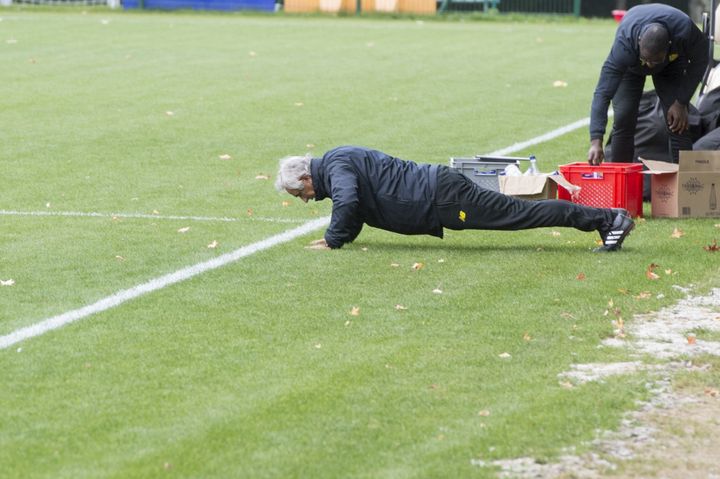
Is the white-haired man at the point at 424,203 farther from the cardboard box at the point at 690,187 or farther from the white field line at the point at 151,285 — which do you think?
the cardboard box at the point at 690,187

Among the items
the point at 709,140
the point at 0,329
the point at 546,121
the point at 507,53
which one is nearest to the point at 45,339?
the point at 0,329

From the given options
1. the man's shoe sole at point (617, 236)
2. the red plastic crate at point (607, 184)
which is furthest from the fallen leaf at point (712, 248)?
the red plastic crate at point (607, 184)

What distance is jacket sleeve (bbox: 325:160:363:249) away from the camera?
9.84 meters

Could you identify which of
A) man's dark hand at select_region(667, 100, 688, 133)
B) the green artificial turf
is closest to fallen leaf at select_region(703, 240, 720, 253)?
the green artificial turf

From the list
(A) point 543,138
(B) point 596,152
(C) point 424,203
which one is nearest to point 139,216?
(C) point 424,203

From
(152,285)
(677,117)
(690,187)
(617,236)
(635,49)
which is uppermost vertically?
(635,49)

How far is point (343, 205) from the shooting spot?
9836mm

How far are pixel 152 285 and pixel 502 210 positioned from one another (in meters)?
2.49

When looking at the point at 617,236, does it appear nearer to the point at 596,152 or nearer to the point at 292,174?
the point at 596,152

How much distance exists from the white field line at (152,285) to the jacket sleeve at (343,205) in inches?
23.4

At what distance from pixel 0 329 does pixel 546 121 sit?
10393mm

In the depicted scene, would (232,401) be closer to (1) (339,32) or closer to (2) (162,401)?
(2) (162,401)

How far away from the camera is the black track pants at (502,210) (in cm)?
999

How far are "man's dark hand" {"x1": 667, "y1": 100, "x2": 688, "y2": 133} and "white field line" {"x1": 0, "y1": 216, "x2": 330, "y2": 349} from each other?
2.96 meters
